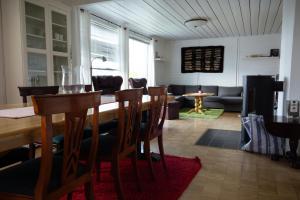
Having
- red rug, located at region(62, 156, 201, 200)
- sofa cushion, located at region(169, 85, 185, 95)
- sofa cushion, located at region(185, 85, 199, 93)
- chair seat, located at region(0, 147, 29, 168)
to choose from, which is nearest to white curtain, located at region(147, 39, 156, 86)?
sofa cushion, located at region(169, 85, 185, 95)

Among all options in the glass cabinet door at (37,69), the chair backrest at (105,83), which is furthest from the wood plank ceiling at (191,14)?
the glass cabinet door at (37,69)

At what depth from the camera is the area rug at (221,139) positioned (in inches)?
132

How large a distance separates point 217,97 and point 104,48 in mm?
3590

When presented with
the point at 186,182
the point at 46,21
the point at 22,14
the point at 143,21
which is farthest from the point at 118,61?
the point at 186,182

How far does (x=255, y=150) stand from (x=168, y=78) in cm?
562

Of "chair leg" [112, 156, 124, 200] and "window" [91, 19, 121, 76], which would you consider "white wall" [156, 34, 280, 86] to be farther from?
"chair leg" [112, 156, 124, 200]

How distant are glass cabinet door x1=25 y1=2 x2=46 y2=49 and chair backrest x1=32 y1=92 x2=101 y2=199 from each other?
96.8 inches

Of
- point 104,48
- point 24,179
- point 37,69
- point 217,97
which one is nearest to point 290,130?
point 24,179

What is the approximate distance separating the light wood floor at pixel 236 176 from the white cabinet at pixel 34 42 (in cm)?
194

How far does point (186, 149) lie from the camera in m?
3.16

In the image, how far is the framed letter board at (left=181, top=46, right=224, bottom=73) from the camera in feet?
24.7

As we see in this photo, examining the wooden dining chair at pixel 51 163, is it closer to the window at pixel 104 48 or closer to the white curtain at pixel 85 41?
the white curtain at pixel 85 41

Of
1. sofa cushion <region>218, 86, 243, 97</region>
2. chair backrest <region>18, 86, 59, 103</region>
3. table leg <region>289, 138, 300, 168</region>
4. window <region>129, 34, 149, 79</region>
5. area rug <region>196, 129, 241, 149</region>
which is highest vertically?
window <region>129, 34, 149, 79</region>

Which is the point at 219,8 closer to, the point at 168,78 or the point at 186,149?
the point at 186,149
